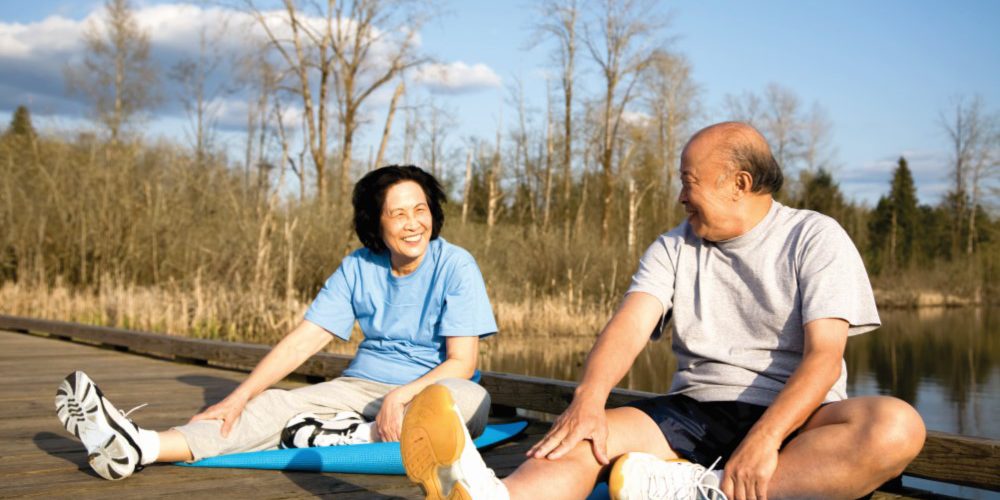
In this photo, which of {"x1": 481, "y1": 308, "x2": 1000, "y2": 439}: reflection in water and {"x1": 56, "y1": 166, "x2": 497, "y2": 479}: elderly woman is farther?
{"x1": 481, "y1": 308, "x2": 1000, "y2": 439}: reflection in water

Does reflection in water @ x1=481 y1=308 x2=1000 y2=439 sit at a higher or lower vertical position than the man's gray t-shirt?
lower

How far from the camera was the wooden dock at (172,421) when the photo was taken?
261cm

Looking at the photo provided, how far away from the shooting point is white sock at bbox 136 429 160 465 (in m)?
2.76

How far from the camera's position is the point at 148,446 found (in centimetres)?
278

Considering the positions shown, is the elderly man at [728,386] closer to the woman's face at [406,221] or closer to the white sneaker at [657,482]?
the white sneaker at [657,482]

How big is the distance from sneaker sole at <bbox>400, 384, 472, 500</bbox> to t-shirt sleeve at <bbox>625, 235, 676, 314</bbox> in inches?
29.5

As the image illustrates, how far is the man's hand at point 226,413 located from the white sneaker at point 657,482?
1406 millimetres

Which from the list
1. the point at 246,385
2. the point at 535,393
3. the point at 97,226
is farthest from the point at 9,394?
the point at 97,226

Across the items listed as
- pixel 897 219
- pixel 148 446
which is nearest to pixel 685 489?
pixel 148 446

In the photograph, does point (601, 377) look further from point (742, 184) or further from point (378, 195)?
point (378, 195)

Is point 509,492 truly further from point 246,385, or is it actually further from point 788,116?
point 788,116

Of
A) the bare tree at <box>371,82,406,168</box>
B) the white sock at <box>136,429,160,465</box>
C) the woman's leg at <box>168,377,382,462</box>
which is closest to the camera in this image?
the white sock at <box>136,429,160,465</box>

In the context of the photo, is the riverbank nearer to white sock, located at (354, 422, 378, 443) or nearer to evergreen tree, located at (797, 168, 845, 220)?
evergreen tree, located at (797, 168, 845, 220)

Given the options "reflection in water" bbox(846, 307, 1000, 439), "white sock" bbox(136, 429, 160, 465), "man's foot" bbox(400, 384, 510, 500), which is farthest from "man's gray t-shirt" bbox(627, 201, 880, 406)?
"reflection in water" bbox(846, 307, 1000, 439)
